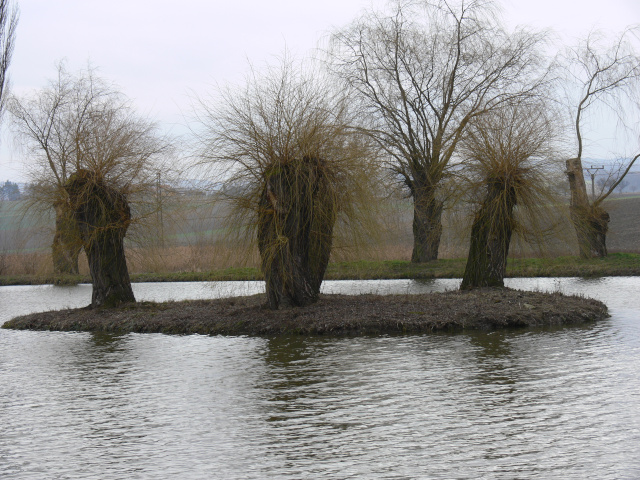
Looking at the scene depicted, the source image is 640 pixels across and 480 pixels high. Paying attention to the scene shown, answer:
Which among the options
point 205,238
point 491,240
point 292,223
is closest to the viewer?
point 292,223

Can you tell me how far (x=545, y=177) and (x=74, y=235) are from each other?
11825 millimetres

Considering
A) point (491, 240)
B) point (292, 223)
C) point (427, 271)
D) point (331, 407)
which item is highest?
point (292, 223)

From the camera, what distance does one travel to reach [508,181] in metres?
16.8

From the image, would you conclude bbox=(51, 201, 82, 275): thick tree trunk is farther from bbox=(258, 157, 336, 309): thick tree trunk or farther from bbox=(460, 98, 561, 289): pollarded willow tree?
bbox=(460, 98, 561, 289): pollarded willow tree

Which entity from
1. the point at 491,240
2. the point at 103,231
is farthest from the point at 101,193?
the point at 491,240

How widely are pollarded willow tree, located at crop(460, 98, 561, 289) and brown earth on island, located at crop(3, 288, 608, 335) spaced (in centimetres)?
132

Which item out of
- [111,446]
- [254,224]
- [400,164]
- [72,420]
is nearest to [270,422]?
[111,446]

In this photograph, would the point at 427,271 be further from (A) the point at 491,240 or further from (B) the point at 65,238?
(B) the point at 65,238

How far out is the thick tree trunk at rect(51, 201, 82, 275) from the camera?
16.5 metres

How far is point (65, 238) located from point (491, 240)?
35.7 feet

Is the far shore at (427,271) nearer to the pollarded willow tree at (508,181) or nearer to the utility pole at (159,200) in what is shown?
the utility pole at (159,200)

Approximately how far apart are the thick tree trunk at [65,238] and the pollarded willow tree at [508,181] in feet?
32.6

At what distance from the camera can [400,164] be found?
29797 mm

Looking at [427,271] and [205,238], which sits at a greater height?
[205,238]
